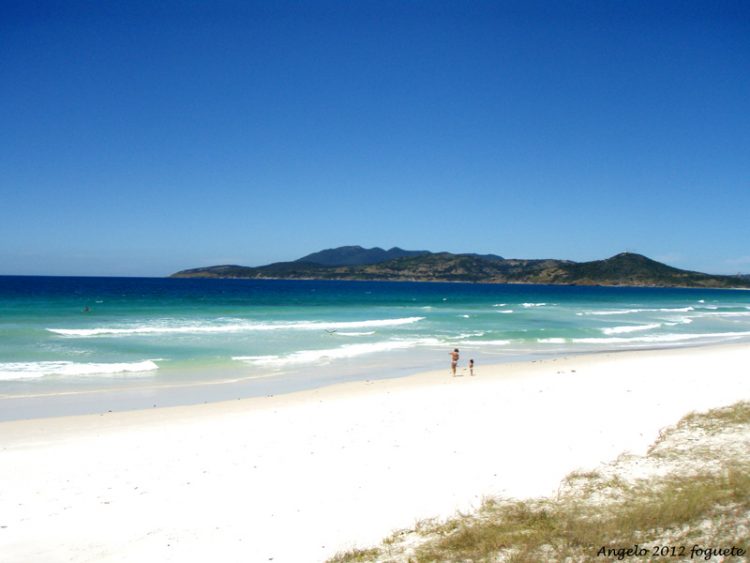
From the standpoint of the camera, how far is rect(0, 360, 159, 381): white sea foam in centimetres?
1694

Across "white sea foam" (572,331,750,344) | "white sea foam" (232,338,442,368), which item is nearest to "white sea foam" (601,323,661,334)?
"white sea foam" (572,331,750,344)

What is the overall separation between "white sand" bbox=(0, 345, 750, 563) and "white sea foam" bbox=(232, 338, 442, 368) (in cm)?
719

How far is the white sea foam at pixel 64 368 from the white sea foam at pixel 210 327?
9295 millimetres

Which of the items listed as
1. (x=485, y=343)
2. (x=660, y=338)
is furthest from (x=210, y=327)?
(x=660, y=338)

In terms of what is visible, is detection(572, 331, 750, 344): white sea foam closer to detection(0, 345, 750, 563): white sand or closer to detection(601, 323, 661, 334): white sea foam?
detection(601, 323, 661, 334): white sea foam

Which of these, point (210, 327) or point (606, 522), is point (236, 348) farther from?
point (606, 522)

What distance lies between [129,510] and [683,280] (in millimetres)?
186489

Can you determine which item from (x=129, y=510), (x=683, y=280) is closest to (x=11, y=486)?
(x=129, y=510)

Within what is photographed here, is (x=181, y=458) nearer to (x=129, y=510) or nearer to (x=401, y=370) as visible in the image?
(x=129, y=510)

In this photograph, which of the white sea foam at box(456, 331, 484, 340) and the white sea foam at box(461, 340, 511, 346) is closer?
the white sea foam at box(461, 340, 511, 346)

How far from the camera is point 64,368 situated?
18078 mm

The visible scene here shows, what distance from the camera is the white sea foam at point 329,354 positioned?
67.2 ft

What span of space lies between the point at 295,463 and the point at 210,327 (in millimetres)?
26514

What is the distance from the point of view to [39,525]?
596cm
